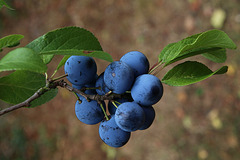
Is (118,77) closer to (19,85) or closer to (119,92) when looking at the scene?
(119,92)

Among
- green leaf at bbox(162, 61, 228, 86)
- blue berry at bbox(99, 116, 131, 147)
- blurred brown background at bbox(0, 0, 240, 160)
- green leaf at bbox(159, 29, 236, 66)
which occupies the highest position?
green leaf at bbox(159, 29, 236, 66)

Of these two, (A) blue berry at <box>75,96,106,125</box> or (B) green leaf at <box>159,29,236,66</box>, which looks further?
(A) blue berry at <box>75,96,106,125</box>

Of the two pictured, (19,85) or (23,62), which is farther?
(19,85)

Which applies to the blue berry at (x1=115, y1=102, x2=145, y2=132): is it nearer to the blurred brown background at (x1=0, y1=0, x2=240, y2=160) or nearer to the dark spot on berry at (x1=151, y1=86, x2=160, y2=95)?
the dark spot on berry at (x1=151, y1=86, x2=160, y2=95)

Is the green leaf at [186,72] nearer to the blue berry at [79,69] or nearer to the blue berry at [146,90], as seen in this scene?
the blue berry at [146,90]

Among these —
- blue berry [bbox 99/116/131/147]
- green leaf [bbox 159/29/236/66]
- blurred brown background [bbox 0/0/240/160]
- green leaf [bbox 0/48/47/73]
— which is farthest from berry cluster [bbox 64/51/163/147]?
blurred brown background [bbox 0/0/240/160]

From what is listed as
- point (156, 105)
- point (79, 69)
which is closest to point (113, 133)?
point (79, 69)

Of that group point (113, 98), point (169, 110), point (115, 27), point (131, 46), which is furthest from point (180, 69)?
point (115, 27)
